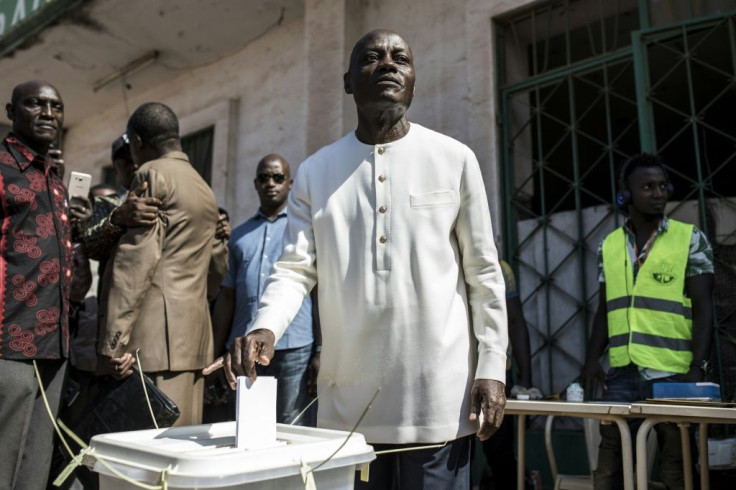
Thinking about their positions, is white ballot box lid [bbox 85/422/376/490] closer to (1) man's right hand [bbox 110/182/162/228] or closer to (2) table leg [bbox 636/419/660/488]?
(1) man's right hand [bbox 110/182/162/228]

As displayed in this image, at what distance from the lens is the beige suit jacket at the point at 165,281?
8.54ft

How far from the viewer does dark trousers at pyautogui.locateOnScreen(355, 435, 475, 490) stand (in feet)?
5.42

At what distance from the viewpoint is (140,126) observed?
10.1 ft

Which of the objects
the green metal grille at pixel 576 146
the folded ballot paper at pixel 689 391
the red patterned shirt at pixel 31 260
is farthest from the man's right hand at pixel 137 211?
the green metal grille at pixel 576 146

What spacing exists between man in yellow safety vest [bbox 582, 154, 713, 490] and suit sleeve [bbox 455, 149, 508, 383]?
166 centimetres

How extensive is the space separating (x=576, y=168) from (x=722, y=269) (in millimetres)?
1140

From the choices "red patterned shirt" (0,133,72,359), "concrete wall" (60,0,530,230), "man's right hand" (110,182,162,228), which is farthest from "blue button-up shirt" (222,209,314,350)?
"concrete wall" (60,0,530,230)

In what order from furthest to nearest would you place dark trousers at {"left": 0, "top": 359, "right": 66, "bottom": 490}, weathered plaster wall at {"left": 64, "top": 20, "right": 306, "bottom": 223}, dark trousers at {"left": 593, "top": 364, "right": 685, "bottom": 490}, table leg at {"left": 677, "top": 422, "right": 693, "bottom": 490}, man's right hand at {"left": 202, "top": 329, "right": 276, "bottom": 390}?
weathered plaster wall at {"left": 64, "top": 20, "right": 306, "bottom": 223} → dark trousers at {"left": 593, "top": 364, "right": 685, "bottom": 490} → table leg at {"left": 677, "top": 422, "right": 693, "bottom": 490} → dark trousers at {"left": 0, "top": 359, "right": 66, "bottom": 490} → man's right hand at {"left": 202, "top": 329, "right": 276, "bottom": 390}

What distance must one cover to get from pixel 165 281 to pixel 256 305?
34.1 inches

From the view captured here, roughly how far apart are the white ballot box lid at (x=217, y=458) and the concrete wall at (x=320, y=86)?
138 inches

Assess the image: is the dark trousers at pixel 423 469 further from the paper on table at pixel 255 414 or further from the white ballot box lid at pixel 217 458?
the paper on table at pixel 255 414

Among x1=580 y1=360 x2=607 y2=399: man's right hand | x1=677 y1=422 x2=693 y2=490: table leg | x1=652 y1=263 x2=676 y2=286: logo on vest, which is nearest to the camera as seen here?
x1=677 y1=422 x2=693 y2=490: table leg

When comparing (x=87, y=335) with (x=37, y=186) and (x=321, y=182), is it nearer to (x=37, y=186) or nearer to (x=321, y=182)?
(x=37, y=186)

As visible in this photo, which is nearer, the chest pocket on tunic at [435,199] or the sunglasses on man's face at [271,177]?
the chest pocket on tunic at [435,199]
